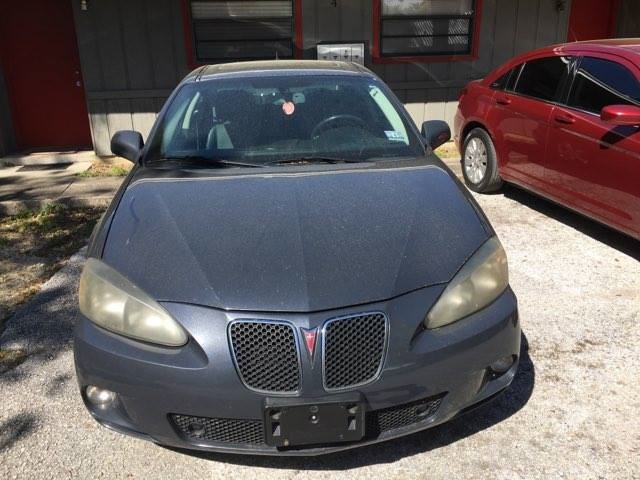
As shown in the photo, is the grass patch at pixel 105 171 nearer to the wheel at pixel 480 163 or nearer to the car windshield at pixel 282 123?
the car windshield at pixel 282 123

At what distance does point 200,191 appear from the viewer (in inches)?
112

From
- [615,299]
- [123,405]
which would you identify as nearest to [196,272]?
[123,405]

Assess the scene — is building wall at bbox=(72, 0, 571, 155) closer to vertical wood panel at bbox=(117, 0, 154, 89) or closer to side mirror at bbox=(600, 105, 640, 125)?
vertical wood panel at bbox=(117, 0, 154, 89)

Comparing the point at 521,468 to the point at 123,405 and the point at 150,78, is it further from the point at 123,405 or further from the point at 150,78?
the point at 150,78

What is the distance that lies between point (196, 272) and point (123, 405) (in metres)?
0.58

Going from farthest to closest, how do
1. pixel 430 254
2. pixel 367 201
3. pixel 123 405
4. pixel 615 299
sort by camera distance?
1. pixel 615 299
2. pixel 367 201
3. pixel 430 254
4. pixel 123 405

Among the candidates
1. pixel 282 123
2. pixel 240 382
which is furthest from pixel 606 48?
pixel 240 382

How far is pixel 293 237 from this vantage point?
2.44m

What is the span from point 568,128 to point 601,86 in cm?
39

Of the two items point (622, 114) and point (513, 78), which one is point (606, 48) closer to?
point (622, 114)

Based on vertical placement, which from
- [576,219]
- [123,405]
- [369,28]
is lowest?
[576,219]

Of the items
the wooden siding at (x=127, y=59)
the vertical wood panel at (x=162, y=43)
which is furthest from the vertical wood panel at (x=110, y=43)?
the vertical wood panel at (x=162, y=43)

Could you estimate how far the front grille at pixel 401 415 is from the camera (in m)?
2.23

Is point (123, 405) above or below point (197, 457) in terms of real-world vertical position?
above
